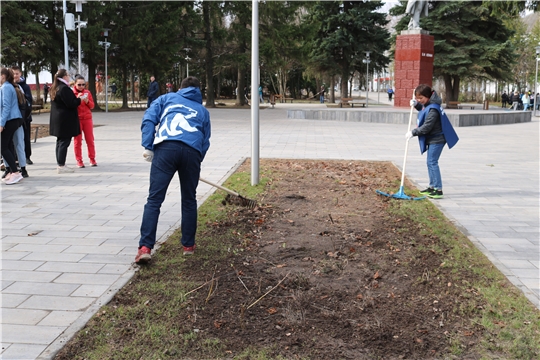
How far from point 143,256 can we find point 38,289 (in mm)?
872

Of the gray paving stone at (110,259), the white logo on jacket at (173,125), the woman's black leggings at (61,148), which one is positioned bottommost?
the gray paving stone at (110,259)

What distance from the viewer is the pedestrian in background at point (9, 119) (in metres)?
8.97

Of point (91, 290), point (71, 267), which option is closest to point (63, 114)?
point (71, 267)

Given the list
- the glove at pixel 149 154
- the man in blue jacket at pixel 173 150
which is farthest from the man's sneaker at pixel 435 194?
the glove at pixel 149 154

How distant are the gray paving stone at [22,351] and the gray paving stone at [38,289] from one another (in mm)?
879

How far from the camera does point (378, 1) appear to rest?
41062 mm

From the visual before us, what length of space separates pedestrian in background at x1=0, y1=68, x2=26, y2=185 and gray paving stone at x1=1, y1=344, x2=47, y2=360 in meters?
6.25

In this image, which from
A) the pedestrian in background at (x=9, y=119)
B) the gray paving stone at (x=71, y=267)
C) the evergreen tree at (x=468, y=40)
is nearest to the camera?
the gray paving stone at (x=71, y=267)

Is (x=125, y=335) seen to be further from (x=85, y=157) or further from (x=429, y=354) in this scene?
(x=85, y=157)

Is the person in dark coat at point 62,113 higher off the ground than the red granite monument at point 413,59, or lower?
lower

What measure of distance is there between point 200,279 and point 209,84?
114 ft

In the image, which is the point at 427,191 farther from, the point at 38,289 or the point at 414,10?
the point at 414,10

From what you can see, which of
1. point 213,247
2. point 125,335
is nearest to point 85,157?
point 213,247

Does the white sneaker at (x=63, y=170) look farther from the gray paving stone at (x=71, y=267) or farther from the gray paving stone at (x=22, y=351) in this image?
the gray paving stone at (x=22, y=351)
